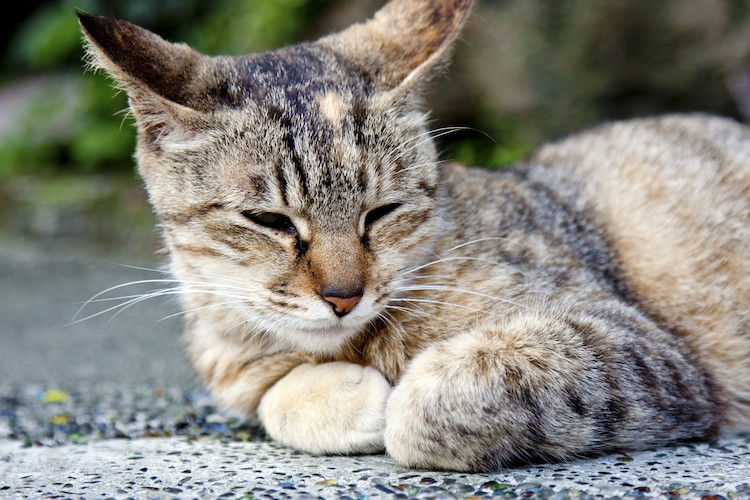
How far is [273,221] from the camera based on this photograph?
8.87ft

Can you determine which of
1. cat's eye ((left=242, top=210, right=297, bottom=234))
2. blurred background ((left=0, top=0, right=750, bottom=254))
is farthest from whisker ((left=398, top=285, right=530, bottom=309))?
blurred background ((left=0, top=0, right=750, bottom=254))

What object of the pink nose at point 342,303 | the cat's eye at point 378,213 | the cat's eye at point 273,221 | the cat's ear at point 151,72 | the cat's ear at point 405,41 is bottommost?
the pink nose at point 342,303

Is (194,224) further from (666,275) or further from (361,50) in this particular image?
(666,275)

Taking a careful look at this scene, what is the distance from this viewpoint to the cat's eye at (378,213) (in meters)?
2.79

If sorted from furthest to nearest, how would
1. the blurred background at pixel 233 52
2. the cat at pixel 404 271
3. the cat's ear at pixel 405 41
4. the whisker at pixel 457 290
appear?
the blurred background at pixel 233 52
the cat's ear at pixel 405 41
the whisker at pixel 457 290
the cat at pixel 404 271

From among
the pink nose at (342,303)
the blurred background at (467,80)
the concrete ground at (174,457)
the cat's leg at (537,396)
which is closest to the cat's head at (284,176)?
the pink nose at (342,303)

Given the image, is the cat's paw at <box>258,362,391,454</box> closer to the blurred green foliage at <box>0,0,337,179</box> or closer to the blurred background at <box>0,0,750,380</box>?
the blurred background at <box>0,0,750,380</box>

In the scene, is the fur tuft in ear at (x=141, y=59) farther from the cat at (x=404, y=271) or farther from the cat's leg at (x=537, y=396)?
the cat's leg at (x=537, y=396)

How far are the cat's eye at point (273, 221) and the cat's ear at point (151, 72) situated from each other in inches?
→ 16.8

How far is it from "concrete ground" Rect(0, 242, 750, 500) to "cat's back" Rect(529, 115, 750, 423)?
516mm

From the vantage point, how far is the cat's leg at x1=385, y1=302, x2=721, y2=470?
7.69 feet

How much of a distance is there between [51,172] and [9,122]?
1.47 metres

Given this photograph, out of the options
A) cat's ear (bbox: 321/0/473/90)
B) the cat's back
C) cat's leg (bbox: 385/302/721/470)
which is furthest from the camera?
the cat's back

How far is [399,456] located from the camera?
2.42 metres
